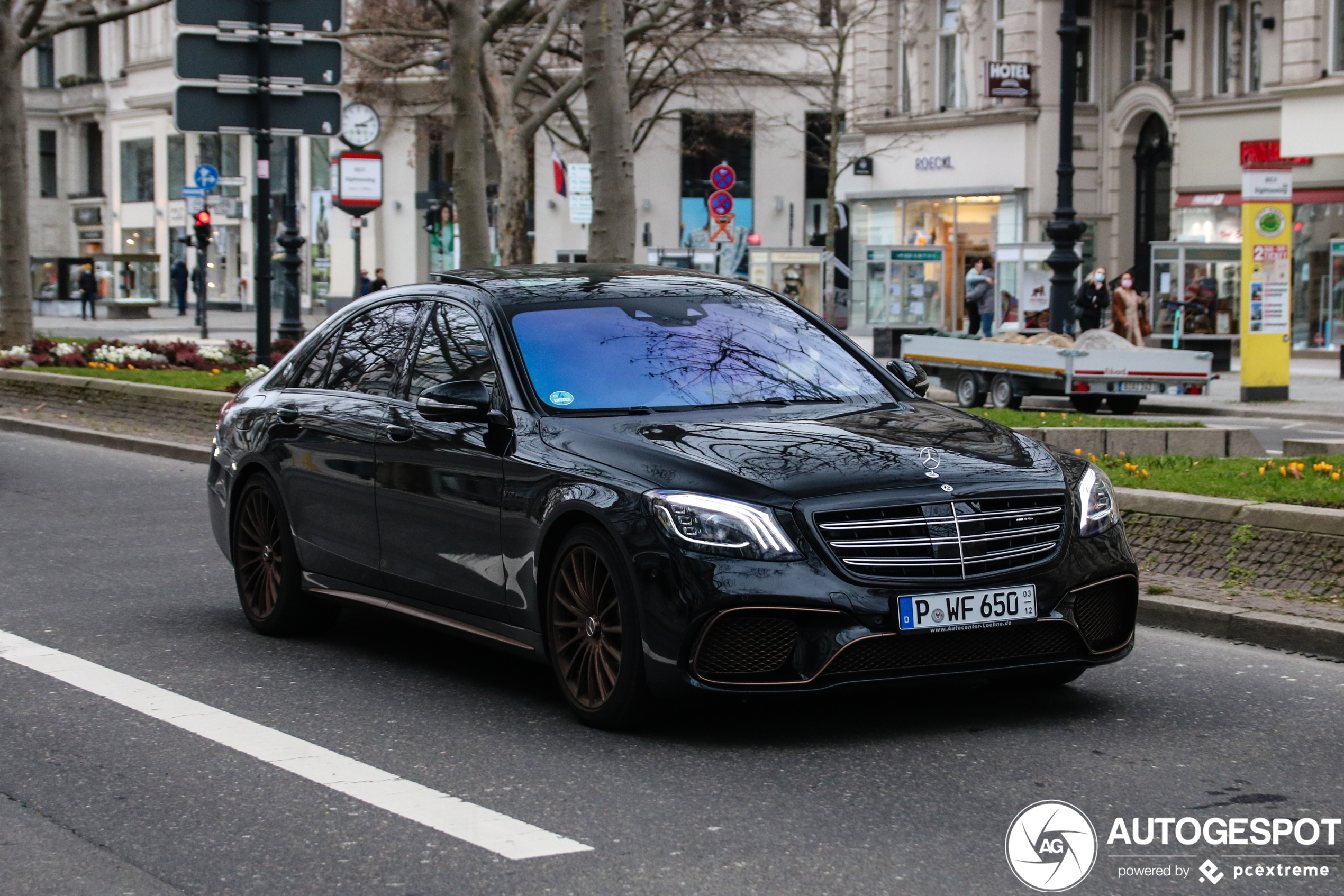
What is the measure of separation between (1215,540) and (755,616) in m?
3.72

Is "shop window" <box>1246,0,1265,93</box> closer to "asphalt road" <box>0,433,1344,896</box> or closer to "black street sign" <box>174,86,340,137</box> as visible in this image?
"black street sign" <box>174,86,340,137</box>

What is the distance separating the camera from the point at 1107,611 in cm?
638

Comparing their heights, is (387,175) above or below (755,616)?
above

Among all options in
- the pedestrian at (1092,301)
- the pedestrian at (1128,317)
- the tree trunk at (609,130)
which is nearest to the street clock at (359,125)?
the tree trunk at (609,130)

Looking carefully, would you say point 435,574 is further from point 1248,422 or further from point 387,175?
point 387,175

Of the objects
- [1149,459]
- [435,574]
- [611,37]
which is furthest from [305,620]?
[611,37]

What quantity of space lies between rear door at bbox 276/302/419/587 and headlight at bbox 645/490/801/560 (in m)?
1.97

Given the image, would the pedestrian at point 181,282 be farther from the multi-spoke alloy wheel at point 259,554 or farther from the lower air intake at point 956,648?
the lower air intake at point 956,648

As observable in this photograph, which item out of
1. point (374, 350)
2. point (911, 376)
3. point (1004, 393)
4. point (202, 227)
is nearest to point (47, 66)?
point (202, 227)

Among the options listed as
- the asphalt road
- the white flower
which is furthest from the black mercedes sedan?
the white flower

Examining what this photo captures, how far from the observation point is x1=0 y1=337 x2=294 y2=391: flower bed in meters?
22.8

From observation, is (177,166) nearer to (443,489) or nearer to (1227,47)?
(1227,47)

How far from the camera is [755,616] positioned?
5805 mm

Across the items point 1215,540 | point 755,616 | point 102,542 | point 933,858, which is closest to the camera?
point 933,858
